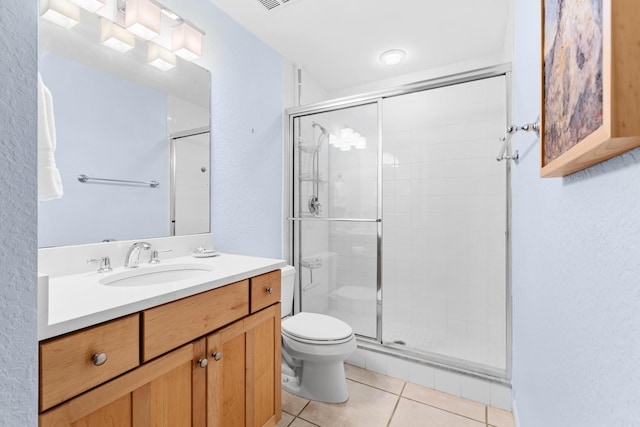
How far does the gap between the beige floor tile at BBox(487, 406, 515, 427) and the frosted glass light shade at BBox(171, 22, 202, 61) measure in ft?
8.35

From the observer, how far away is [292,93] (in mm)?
2496

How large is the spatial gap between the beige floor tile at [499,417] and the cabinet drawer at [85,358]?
1.74 meters

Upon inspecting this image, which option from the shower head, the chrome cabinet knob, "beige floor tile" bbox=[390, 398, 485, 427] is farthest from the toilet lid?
the shower head

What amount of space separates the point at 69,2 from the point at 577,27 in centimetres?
175

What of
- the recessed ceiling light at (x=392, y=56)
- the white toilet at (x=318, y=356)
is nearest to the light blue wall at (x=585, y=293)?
the white toilet at (x=318, y=356)

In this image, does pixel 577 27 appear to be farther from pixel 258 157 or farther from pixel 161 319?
pixel 258 157

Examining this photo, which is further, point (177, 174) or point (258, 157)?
point (258, 157)

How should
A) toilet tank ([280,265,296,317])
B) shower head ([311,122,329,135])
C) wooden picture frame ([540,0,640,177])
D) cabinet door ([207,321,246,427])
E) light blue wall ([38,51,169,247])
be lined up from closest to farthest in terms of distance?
1. wooden picture frame ([540,0,640,177])
2. cabinet door ([207,321,246,427])
3. light blue wall ([38,51,169,247])
4. toilet tank ([280,265,296,317])
5. shower head ([311,122,329,135])

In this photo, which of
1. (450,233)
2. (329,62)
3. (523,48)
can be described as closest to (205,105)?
(329,62)

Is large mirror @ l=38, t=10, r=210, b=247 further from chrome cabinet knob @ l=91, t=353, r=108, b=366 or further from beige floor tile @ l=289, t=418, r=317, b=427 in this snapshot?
beige floor tile @ l=289, t=418, r=317, b=427

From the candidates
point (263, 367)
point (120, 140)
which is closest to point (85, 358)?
point (263, 367)

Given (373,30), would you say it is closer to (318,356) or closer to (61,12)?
(61,12)

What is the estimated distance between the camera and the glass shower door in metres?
2.40

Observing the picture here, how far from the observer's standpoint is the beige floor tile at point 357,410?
1.56 meters
